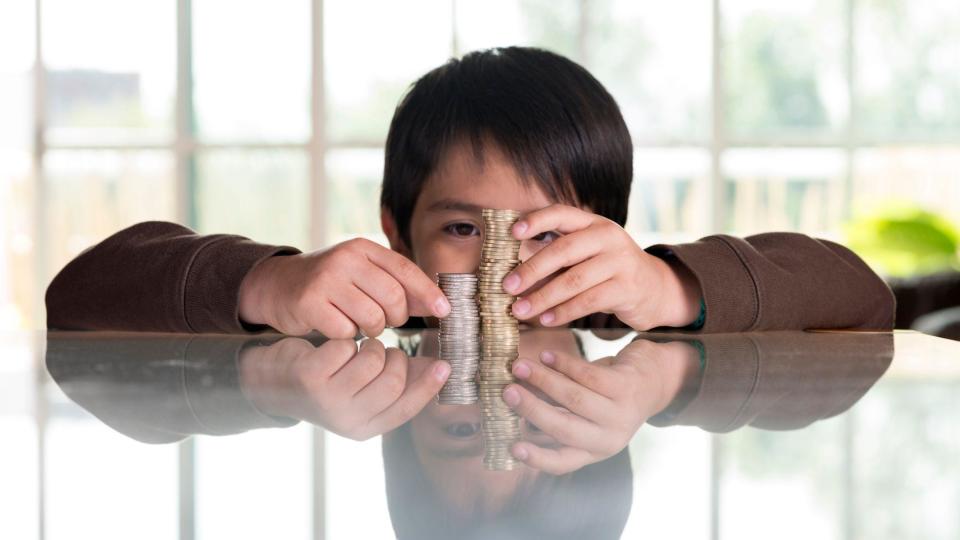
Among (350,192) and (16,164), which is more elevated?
(16,164)

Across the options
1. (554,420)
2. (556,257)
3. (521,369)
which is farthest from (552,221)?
(554,420)

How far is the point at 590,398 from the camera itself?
0.61 m

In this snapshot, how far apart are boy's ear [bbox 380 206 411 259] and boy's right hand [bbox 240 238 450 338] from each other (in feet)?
2.29

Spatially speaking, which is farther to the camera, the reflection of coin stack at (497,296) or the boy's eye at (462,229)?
the boy's eye at (462,229)

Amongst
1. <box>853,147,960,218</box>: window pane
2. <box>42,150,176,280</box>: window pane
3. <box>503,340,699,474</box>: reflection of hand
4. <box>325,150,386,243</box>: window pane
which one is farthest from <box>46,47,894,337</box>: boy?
<box>853,147,960,218</box>: window pane

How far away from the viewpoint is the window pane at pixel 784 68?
6836 mm

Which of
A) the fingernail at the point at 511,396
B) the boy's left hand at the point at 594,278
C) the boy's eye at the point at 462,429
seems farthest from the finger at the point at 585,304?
the boy's eye at the point at 462,429

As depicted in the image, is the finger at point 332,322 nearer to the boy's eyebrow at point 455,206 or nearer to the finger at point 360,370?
the finger at point 360,370

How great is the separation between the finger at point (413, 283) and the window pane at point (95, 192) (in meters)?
5.99

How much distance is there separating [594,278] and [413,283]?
222mm

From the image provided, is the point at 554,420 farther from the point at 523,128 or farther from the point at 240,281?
the point at 523,128

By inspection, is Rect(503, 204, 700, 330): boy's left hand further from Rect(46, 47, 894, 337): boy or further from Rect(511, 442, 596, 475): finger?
Rect(511, 442, 596, 475): finger

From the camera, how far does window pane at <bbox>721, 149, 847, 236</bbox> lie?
22.5 feet

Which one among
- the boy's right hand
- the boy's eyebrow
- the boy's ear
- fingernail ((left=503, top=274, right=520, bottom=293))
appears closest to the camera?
fingernail ((left=503, top=274, right=520, bottom=293))
